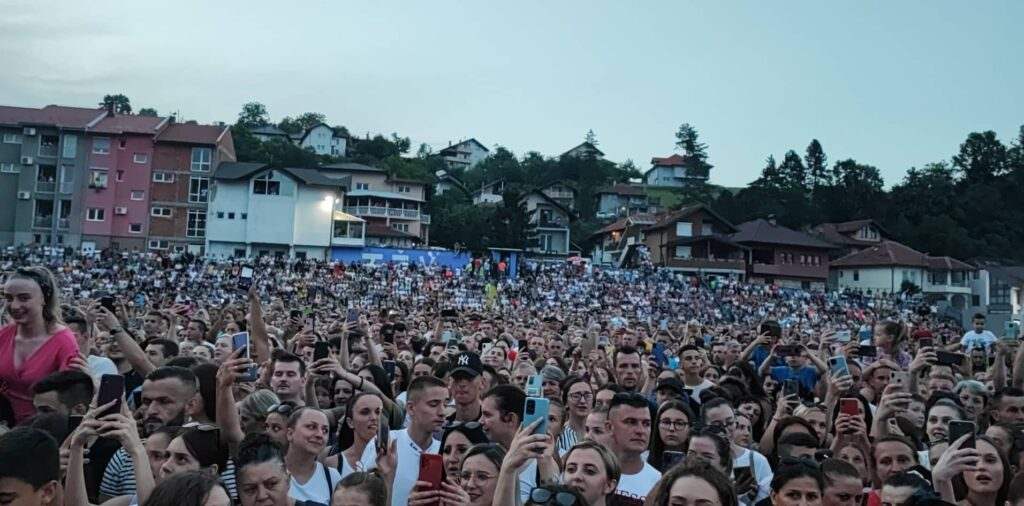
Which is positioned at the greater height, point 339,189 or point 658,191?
point 658,191

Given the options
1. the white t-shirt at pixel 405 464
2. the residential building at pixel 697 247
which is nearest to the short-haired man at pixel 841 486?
the white t-shirt at pixel 405 464

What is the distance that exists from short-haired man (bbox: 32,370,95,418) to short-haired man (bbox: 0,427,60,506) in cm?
150

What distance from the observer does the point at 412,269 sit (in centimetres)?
4859

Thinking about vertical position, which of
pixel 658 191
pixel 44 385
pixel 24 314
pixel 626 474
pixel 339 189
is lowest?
pixel 626 474

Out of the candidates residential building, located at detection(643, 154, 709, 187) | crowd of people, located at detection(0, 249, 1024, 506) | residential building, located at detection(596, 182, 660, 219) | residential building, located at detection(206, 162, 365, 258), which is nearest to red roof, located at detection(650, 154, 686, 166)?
residential building, located at detection(643, 154, 709, 187)

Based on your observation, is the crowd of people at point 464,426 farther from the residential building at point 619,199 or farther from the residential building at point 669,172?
the residential building at point 669,172

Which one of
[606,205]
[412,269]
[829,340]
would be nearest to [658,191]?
[606,205]

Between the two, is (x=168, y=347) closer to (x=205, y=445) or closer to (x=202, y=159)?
(x=205, y=445)

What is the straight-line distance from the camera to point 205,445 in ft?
15.6

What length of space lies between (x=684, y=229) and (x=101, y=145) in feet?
144

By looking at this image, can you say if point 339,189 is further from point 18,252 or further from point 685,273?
point 685,273

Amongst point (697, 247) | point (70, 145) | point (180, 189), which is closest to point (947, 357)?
point (180, 189)

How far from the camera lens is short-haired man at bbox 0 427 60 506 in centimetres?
345

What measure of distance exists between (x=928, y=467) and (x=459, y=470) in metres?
3.32
